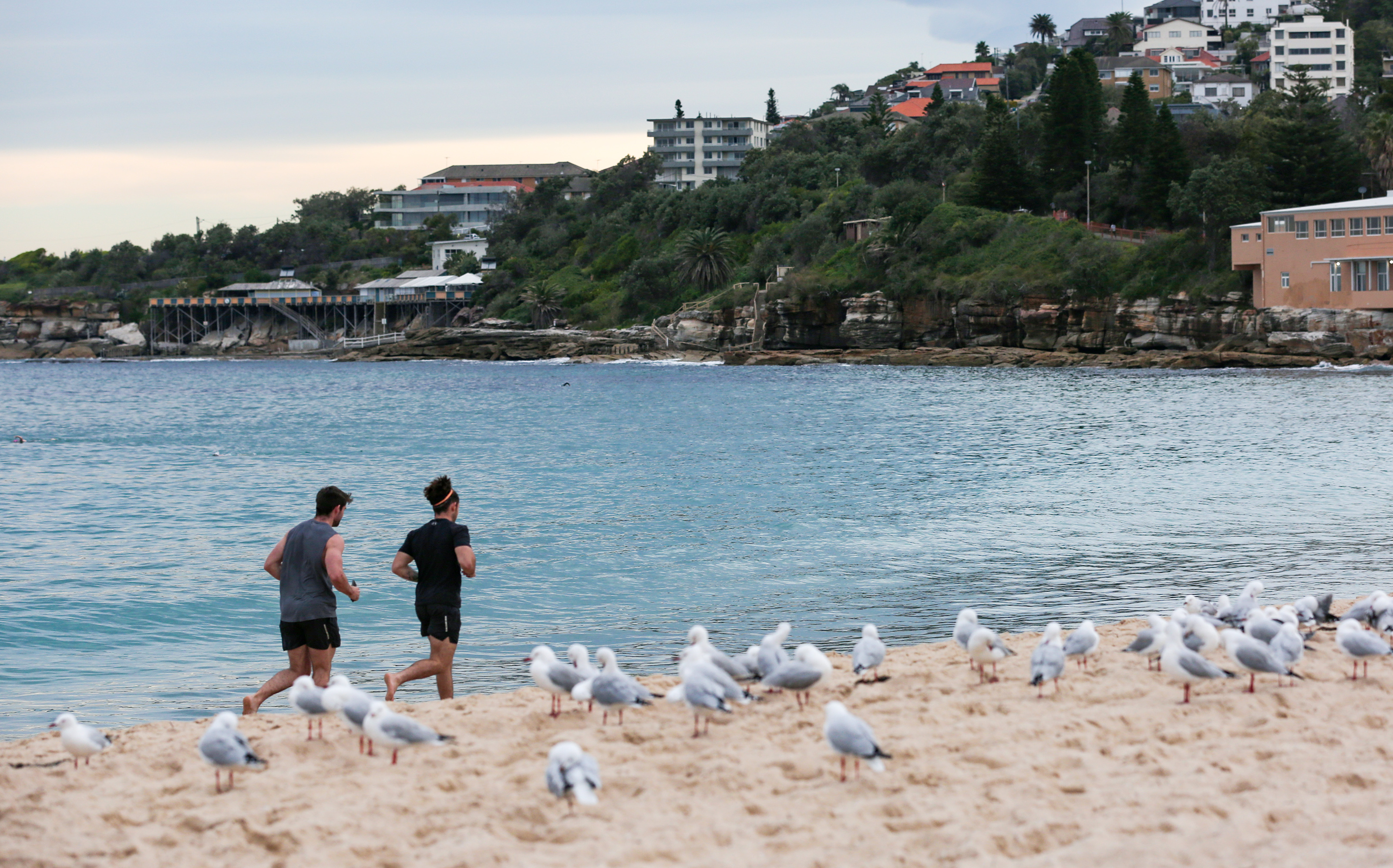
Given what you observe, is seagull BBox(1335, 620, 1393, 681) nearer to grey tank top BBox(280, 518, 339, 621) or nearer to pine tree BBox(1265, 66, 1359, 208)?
grey tank top BBox(280, 518, 339, 621)

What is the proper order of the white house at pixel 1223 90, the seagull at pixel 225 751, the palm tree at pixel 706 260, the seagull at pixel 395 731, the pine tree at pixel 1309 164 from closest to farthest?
1. the seagull at pixel 225 751
2. the seagull at pixel 395 731
3. the pine tree at pixel 1309 164
4. the palm tree at pixel 706 260
5. the white house at pixel 1223 90

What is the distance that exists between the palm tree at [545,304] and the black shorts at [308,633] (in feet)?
298

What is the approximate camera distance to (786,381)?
5962cm

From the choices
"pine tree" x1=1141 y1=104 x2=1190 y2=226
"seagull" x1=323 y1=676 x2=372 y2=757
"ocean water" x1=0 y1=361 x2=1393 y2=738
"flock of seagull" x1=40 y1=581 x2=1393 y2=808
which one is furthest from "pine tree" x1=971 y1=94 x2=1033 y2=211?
"seagull" x1=323 y1=676 x2=372 y2=757

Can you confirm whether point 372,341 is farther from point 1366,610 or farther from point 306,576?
point 1366,610

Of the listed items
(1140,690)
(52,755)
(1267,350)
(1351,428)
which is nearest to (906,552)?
(1140,690)

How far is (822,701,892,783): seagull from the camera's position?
6.20m

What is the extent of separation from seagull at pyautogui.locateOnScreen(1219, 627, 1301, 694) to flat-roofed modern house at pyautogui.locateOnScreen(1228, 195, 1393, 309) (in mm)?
57900

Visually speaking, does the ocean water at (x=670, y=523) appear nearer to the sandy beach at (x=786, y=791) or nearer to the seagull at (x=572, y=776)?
the sandy beach at (x=786, y=791)

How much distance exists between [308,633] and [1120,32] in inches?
6229

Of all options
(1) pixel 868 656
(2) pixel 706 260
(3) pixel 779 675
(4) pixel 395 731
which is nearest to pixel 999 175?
(2) pixel 706 260

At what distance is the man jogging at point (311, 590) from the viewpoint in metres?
8.27

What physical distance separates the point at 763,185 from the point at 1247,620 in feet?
303

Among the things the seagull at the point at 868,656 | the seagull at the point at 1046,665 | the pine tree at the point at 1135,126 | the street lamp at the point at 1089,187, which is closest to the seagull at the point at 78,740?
Answer: the seagull at the point at 868,656
